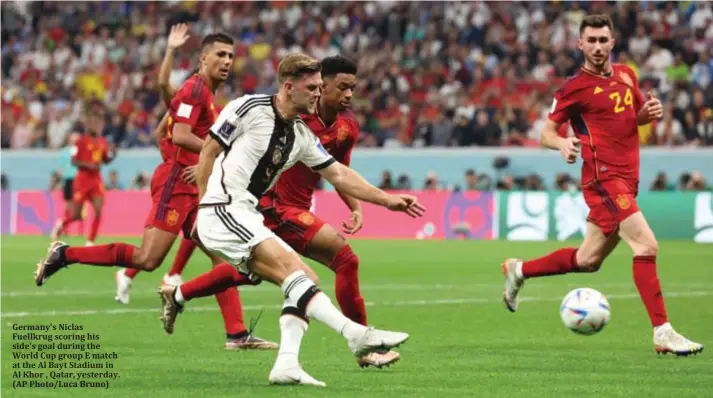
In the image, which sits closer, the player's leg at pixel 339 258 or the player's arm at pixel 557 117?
the player's leg at pixel 339 258

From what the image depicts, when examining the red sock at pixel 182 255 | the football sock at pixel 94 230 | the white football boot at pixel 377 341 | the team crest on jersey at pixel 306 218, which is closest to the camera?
the white football boot at pixel 377 341

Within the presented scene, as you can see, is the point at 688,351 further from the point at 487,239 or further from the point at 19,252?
the point at 487,239

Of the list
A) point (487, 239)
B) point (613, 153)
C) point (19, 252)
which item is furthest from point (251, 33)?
point (613, 153)

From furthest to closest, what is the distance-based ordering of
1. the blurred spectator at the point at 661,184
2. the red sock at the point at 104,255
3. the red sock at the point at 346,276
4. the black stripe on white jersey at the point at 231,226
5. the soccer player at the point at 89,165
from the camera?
1. the blurred spectator at the point at 661,184
2. the soccer player at the point at 89,165
3. the red sock at the point at 104,255
4. the red sock at the point at 346,276
5. the black stripe on white jersey at the point at 231,226

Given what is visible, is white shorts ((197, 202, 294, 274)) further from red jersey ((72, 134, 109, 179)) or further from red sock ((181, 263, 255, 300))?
red jersey ((72, 134, 109, 179))

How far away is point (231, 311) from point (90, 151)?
45.0ft

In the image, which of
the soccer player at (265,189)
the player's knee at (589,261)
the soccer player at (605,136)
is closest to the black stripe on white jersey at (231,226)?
the soccer player at (265,189)

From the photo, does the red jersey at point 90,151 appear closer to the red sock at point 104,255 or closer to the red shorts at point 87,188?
the red shorts at point 87,188

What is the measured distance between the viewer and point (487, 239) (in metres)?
26.1

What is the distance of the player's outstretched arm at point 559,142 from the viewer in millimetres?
9102

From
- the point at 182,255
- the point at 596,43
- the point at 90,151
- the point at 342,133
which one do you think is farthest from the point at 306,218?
the point at 90,151

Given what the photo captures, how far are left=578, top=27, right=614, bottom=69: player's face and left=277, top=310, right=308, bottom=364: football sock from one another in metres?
3.65

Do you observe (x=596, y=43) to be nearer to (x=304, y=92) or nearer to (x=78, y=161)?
(x=304, y=92)

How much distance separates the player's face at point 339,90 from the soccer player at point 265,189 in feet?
3.26
